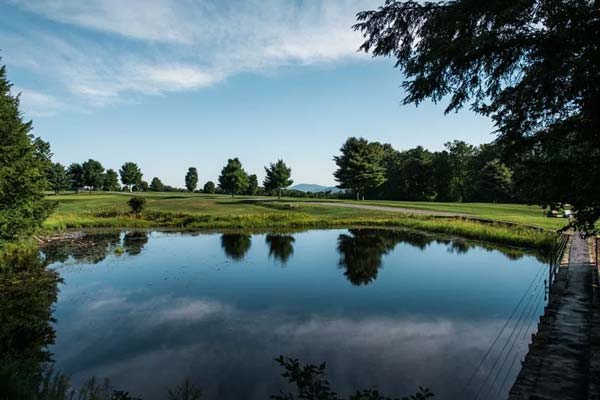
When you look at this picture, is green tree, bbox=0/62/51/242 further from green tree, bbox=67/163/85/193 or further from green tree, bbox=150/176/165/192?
green tree, bbox=150/176/165/192

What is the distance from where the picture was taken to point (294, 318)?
12.7m

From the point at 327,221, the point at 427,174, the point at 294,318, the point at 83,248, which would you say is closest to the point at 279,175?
the point at 327,221

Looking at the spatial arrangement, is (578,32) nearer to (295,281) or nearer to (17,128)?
(295,281)

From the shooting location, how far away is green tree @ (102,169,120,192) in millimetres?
102812

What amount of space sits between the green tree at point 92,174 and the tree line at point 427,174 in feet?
194

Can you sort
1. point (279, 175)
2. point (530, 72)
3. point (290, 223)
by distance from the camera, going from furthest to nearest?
point (279, 175), point (290, 223), point (530, 72)

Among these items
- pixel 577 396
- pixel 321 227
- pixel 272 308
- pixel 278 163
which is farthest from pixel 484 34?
pixel 278 163

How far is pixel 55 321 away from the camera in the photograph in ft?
40.3

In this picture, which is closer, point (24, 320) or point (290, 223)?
point (24, 320)

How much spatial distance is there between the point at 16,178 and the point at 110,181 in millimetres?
96086

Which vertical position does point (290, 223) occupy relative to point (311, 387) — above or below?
below

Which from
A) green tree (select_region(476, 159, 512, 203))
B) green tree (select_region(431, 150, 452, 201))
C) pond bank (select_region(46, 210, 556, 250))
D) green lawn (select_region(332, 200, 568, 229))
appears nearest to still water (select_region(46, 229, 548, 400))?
pond bank (select_region(46, 210, 556, 250))

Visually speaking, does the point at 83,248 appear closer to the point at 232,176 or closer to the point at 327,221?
the point at 327,221

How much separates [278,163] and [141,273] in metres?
50.7
